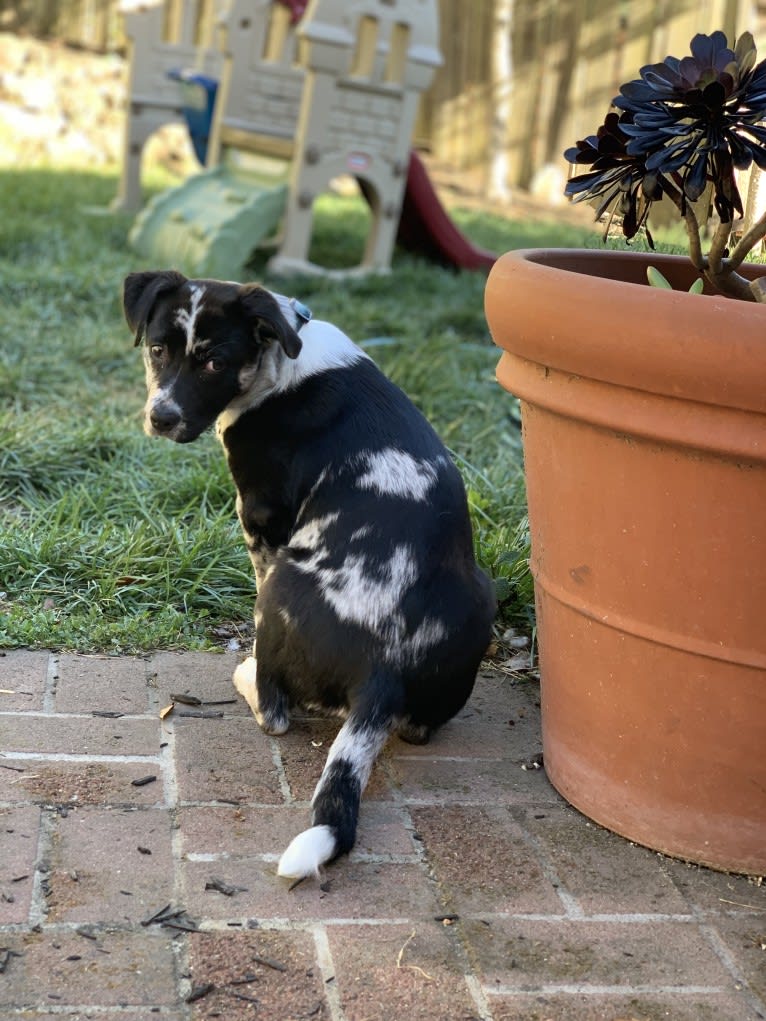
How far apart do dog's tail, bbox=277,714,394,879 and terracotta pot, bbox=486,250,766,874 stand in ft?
1.58

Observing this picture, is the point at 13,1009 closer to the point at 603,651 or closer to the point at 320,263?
the point at 603,651

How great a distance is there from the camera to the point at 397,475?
2961 millimetres

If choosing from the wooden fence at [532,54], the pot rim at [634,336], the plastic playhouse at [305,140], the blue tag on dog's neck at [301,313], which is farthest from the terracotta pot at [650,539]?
the wooden fence at [532,54]

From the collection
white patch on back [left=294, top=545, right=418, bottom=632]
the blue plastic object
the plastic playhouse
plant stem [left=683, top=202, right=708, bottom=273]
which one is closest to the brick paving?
white patch on back [left=294, top=545, right=418, bottom=632]

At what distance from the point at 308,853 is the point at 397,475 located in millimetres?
962

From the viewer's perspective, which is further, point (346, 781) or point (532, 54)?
point (532, 54)

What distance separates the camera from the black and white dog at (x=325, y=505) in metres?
2.84

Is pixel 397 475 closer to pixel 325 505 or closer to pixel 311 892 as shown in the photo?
pixel 325 505

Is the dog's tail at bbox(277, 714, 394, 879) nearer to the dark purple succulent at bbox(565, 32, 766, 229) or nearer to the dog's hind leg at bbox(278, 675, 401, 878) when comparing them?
the dog's hind leg at bbox(278, 675, 401, 878)

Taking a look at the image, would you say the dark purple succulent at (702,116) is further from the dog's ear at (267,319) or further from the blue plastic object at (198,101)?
the blue plastic object at (198,101)

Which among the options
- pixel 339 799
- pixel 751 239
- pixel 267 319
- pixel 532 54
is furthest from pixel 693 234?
pixel 532 54

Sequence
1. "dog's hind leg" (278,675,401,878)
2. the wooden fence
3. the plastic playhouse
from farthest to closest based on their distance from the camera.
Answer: the wooden fence
the plastic playhouse
"dog's hind leg" (278,675,401,878)

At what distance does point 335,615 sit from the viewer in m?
2.83

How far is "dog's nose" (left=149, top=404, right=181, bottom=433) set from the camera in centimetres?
297
